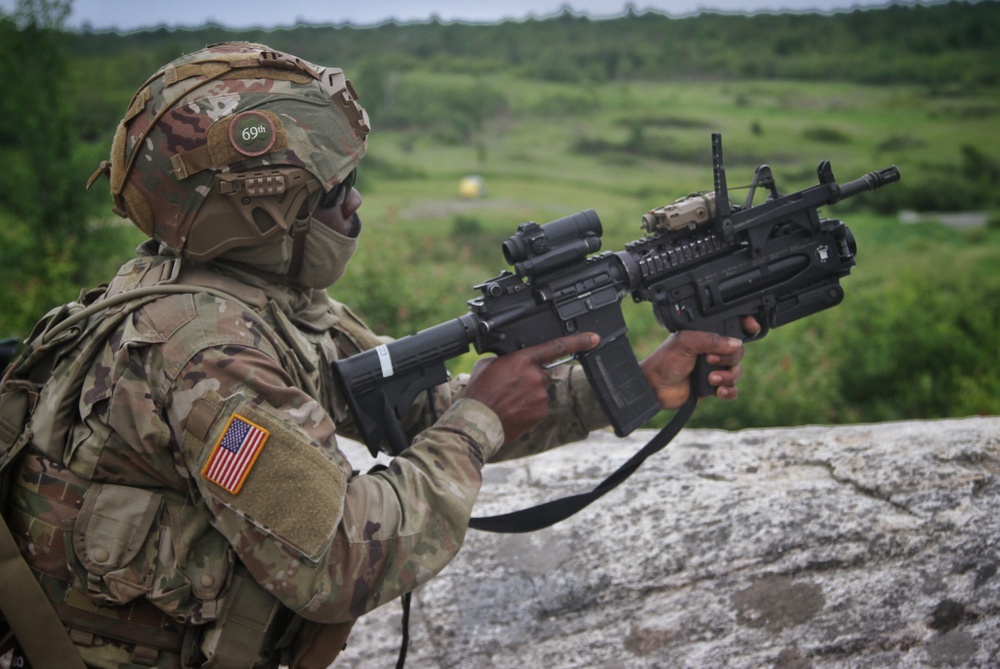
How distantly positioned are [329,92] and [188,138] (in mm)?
462

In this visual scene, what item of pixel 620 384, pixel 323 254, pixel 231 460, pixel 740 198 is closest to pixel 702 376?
pixel 620 384

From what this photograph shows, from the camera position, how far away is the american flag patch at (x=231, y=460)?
246 cm

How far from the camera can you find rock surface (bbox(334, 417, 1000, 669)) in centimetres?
349

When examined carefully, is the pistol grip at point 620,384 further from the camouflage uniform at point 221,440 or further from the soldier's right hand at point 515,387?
the camouflage uniform at point 221,440

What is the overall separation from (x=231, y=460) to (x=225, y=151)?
879mm

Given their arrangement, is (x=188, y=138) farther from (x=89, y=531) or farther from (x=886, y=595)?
(x=886, y=595)

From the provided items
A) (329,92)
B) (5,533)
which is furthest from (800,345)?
(5,533)

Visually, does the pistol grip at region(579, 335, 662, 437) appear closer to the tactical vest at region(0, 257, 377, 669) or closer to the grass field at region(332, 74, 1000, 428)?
the tactical vest at region(0, 257, 377, 669)

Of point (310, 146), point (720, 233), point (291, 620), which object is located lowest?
point (291, 620)

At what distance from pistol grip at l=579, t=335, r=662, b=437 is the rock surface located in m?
0.77

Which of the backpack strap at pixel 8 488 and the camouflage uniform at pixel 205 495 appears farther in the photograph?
the backpack strap at pixel 8 488

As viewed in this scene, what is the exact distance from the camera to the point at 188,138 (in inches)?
107

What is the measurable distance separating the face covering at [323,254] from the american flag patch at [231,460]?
668mm

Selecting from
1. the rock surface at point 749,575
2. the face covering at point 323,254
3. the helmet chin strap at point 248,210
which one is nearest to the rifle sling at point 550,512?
the rock surface at point 749,575
